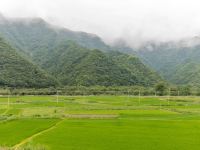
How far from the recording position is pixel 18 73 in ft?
318

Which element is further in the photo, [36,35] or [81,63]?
[36,35]

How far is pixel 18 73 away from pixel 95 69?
23789 millimetres

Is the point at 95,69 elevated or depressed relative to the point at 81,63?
depressed

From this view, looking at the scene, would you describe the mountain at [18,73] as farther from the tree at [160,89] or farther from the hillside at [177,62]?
the hillside at [177,62]

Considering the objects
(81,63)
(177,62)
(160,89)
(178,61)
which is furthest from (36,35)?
(160,89)

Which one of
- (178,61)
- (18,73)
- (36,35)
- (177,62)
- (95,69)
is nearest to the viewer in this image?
(18,73)

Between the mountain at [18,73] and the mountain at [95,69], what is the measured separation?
345 inches

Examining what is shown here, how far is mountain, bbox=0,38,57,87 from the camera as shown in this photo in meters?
94.2

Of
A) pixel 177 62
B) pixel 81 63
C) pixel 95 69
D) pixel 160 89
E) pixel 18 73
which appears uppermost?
pixel 177 62

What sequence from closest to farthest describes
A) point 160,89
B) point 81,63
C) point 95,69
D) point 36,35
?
point 160,89, point 95,69, point 81,63, point 36,35

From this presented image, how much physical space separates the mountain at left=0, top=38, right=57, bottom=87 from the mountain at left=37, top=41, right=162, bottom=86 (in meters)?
8.77

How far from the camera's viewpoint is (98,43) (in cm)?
18812

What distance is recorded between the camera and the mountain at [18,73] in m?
94.2

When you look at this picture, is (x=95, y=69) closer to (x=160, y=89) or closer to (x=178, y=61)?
(x=160, y=89)
